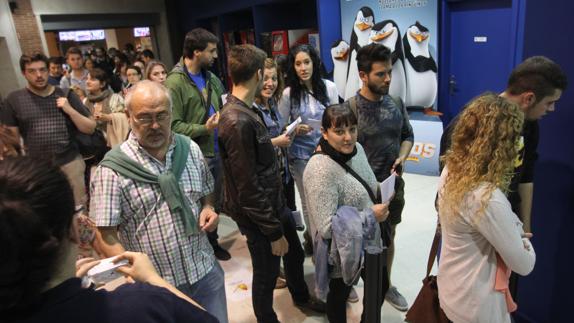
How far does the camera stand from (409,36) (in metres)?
4.97

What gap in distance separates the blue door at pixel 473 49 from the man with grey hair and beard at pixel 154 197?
357 cm

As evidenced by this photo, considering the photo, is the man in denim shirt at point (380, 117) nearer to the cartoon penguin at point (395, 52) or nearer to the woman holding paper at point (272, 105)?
the woman holding paper at point (272, 105)

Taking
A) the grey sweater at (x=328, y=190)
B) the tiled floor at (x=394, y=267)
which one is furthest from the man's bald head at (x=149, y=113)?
the tiled floor at (x=394, y=267)

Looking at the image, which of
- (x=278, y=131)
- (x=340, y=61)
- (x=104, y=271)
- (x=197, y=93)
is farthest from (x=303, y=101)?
(x=340, y=61)

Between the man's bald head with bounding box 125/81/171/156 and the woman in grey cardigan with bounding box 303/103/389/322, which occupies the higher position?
the man's bald head with bounding box 125/81/171/156

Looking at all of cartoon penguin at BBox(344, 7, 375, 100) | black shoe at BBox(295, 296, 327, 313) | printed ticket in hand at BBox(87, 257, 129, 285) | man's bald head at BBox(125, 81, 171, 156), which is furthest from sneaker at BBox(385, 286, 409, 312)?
cartoon penguin at BBox(344, 7, 375, 100)

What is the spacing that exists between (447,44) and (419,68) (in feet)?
1.36

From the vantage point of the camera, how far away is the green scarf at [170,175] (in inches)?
59.2

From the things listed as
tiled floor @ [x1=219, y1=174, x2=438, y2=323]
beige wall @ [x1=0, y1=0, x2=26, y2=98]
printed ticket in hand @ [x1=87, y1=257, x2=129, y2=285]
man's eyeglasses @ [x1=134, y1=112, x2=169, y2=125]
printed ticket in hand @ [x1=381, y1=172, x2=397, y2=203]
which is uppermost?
beige wall @ [x1=0, y1=0, x2=26, y2=98]

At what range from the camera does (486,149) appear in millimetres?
1433

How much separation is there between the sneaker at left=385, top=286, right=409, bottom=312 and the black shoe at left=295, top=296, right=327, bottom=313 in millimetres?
435

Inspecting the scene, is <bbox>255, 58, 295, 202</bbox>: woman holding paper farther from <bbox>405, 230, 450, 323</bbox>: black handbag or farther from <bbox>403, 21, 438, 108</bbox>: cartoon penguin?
<bbox>403, 21, 438, 108</bbox>: cartoon penguin

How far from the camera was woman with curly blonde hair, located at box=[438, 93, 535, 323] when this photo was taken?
1.40 meters

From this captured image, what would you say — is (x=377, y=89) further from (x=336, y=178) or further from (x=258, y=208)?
(x=258, y=208)
